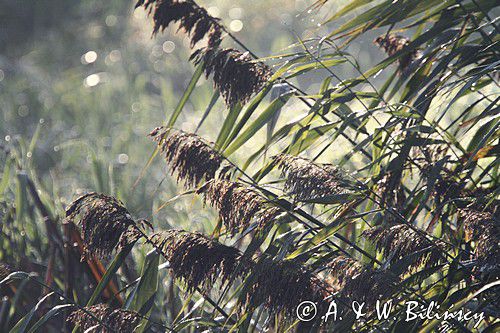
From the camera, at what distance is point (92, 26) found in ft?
34.2

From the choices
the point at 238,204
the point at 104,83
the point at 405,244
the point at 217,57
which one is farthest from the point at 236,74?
the point at 104,83

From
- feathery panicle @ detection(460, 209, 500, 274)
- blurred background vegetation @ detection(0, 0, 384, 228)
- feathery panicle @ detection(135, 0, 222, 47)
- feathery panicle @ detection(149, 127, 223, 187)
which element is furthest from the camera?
blurred background vegetation @ detection(0, 0, 384, 228)

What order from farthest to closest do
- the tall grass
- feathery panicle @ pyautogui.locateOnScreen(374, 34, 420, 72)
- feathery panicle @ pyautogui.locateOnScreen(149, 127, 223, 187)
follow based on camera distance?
feathery panicle @ pyautogui.locateOnScreen(374, 34, 420, 72) < feathery panicle @ pyautogui.locateOnScreen(149, 127, 223, 187) < the tall grass

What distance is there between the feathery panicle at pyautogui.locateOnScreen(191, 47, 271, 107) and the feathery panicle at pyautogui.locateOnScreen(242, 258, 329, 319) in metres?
0.41

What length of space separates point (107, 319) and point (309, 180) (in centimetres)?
51

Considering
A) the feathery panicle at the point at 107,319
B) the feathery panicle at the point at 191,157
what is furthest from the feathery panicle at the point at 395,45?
the feathery panicle at the point at 107,319

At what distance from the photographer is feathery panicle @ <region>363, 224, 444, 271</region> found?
145cm

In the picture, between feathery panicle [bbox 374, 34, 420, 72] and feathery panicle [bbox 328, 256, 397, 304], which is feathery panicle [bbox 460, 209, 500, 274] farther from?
feathery panicle [bbox 374, 34, 420, 72]

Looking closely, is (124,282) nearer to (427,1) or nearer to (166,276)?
(166,276)

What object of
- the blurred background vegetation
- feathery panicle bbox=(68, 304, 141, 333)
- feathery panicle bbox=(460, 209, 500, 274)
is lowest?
feathery panicle bbox=(68, 304, 141, 333)

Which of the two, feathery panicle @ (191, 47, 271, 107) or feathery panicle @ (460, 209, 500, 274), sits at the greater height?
feathery panicle @ (191, 47, 271, 107)

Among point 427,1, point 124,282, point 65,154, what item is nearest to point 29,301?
point 124,282

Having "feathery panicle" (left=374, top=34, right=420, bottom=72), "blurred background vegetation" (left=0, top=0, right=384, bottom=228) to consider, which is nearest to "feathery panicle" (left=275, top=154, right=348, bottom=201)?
"feathery panicle" (left=374, top=34, right=420, bottom=72)

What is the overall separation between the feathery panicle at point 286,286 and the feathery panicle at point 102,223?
1.01 feet
